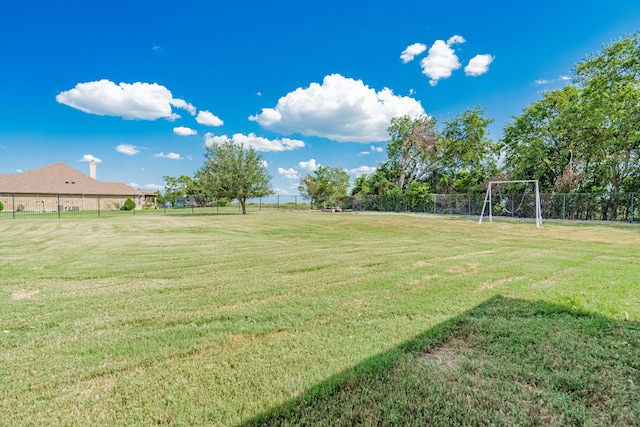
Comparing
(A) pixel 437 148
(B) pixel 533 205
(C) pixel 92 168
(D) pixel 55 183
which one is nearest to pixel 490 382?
(B) pixel 533 205

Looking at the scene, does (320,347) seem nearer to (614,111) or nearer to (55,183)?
(614,111)

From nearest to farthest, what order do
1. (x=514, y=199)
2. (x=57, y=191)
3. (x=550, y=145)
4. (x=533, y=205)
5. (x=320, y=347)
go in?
1. (x=320, y=347)
2. (x=533, y=205)
3. (x=550, y=145)
4. (x=514, y=199)
5. (x=57, y=191)

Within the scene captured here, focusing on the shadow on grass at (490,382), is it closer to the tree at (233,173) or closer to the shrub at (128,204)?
the tree at (233,173)

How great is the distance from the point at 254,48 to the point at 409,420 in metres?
23.2

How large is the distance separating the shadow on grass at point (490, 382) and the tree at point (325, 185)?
32.3m

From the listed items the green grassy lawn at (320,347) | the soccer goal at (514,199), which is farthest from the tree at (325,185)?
the green grassy lawn at (320,347)

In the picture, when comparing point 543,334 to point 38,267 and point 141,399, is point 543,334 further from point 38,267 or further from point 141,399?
point 38,267

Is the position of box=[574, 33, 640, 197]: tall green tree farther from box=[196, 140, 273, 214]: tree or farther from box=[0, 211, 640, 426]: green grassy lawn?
box=[196, 140, 273, 214]: tree

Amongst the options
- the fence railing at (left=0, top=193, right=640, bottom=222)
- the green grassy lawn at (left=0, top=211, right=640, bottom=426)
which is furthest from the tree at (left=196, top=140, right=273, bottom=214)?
the green grassy lawn at (left=0, top=211, right=640, bottom=426)

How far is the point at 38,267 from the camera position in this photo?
16.0 feet

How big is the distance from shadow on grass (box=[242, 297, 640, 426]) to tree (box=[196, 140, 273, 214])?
22.7 meters

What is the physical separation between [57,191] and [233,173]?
75.9 ft

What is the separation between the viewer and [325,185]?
35.8 meters

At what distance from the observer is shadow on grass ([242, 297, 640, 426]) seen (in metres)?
1.53
